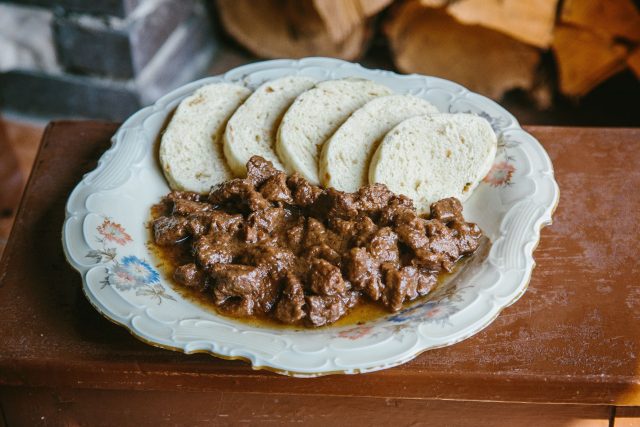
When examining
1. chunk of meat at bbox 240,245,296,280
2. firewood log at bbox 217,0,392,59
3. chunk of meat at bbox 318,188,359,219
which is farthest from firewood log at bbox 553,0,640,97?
chunk of meat at bbox 240,245,296,280

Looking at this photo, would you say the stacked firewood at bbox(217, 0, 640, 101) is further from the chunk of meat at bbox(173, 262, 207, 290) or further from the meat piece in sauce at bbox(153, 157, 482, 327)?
the chunk of meat at bbox(173, 262, 207, 290)

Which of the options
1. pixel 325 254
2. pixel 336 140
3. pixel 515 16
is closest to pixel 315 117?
pixel 336 140

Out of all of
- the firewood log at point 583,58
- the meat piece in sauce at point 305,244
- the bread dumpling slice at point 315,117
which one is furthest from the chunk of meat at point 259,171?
the firewood log at point 583,58

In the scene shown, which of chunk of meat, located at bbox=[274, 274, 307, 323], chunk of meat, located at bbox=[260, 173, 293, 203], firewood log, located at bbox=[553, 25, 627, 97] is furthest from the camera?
firewood log, located at bbox=[553, 25, 627, 97]

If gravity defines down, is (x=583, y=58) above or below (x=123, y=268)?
below

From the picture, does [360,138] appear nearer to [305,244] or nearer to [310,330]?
[305,244]

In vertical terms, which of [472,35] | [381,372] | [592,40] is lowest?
[472,35]

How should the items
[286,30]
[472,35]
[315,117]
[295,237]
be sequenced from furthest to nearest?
[286,30]
[472,35]
[315,117]
[295,237]
